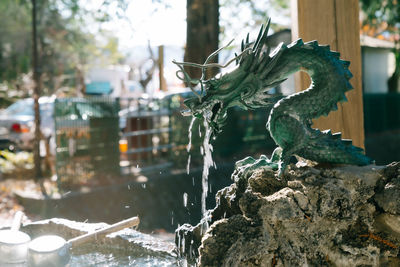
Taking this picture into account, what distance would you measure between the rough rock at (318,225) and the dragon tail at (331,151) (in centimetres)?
13

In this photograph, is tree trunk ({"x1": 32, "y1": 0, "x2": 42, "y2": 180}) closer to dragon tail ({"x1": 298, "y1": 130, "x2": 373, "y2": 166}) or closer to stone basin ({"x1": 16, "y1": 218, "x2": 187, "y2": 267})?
stone basin ({"x1": 16, "y1": 218, "x2": 187, "y2": 267})

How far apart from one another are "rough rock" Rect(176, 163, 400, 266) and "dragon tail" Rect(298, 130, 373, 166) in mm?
129

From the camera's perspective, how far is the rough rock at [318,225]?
211 centimetres

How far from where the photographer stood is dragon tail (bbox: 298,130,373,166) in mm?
2477

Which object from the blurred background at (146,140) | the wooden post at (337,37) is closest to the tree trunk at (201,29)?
the blurred background at (146,140)

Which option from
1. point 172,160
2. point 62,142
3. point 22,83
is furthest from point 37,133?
point 22,83

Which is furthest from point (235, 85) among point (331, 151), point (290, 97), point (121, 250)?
point (121, 250)

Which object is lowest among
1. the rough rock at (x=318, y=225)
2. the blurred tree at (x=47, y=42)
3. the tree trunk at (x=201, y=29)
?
the rough rock at (x=318, y=225)

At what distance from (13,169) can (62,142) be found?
2.48m

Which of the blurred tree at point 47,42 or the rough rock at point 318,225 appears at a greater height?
the blurred tree at point 47,42

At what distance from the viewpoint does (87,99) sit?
9.03 m

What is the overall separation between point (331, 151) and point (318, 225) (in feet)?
1.54

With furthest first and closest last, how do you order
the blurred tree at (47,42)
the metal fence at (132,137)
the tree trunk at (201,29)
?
the blurred tree at (47,42), the metal fence at (132,137), the tree trunk at (201,29)

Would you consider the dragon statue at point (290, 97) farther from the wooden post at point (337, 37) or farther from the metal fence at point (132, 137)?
the metal fence at point (132, 137)
